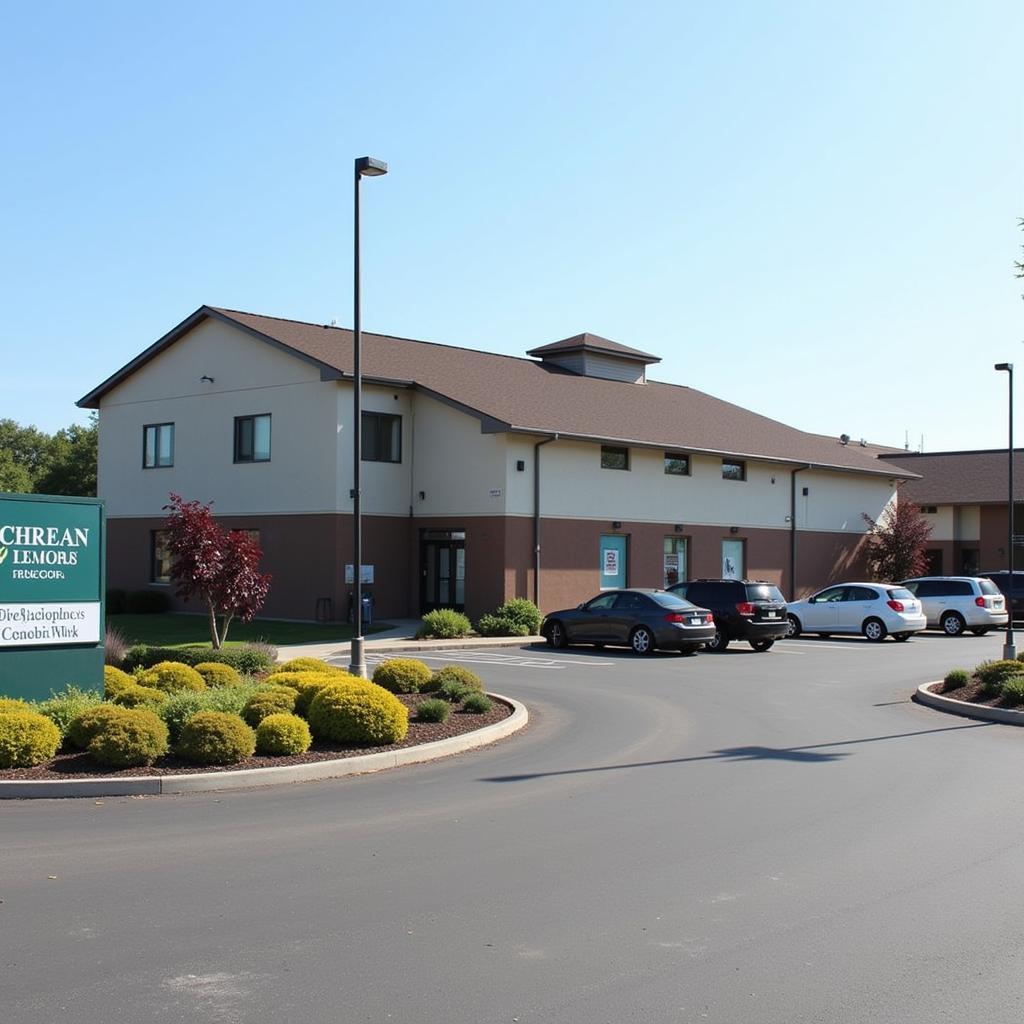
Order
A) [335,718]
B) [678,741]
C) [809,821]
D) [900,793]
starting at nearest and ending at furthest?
[809,821]
[900,793]
[335,718]
[678,741]

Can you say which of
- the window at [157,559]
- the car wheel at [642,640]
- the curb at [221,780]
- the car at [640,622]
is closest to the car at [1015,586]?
the car at [640,622]

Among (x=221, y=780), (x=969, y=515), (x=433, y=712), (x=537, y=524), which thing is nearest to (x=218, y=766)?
(x=221, y=780)

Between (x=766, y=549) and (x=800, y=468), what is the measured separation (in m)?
3.19

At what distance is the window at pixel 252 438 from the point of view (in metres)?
35.4

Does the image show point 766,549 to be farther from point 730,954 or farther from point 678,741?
point 730,954

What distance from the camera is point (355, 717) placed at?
12.9 metres

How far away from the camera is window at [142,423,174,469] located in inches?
1515

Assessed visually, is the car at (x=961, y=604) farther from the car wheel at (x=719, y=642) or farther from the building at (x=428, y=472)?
the car wheel at (x=719, y=642)

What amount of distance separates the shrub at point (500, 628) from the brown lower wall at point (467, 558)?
193 cm

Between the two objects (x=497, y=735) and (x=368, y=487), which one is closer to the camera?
(x=497, y=735)

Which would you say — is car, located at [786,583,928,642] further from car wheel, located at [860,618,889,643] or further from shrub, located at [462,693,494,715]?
shrub, located at [462,693,494,715]

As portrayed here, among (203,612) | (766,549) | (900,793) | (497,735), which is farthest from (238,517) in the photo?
(900,793)

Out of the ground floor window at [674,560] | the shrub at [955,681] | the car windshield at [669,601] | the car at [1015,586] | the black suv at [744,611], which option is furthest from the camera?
the car at [1015,586]

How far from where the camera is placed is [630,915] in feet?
23.4
